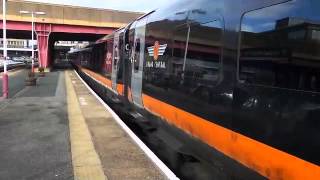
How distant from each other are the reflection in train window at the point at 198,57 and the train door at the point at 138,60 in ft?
11.2

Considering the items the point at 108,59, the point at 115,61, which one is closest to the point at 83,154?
the point at 115,61

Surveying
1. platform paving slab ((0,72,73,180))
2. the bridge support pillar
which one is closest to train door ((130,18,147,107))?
platform paving slab ((0,72,73,180))

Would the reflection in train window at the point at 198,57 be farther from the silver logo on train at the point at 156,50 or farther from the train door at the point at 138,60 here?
the train door at the point at 138,60

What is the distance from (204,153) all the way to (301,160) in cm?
260

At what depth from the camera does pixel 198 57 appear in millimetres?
6621

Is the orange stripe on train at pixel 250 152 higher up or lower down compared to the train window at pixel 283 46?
lower down

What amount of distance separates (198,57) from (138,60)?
17.8ft

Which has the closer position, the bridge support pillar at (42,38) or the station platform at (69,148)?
the station platform at (69,148)

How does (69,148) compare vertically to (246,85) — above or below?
Answer: below

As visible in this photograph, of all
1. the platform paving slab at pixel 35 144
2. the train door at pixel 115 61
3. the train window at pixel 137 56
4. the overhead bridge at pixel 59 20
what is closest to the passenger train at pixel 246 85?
the platform paving slab at pixel 35 144

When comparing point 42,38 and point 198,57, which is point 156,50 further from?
point 42,38

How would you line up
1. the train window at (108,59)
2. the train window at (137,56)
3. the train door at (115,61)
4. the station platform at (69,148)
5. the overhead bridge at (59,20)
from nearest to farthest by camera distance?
the station platform at (69,148)
the train window at (137,56)
the train door at (115,61)
the train window at (108,59)
the overhead bridge at (59,20)

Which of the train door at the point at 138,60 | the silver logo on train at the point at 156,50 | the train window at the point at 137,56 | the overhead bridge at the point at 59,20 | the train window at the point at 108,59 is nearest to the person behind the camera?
the silver logo on train at the point at 156,50

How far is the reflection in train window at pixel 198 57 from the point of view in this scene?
5910mm
